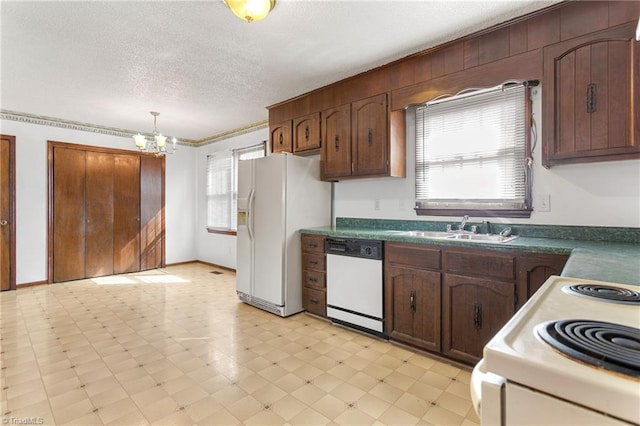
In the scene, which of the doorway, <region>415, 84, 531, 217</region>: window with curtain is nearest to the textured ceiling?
<region>415, 84, 531, 217</region>: window with curtain

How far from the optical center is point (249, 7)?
76.2 inches

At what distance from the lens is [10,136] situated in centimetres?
451

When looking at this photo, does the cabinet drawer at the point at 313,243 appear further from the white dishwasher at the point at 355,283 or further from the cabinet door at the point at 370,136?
the cabinet door at the point at 370,136

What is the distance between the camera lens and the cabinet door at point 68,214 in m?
4.91

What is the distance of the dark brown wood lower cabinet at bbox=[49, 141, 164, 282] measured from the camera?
16.2 feet

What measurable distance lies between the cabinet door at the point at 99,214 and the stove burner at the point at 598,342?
6.15 m

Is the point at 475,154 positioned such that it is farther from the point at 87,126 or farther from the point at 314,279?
the point at 87,126

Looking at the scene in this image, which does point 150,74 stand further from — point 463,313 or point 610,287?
point 610,287

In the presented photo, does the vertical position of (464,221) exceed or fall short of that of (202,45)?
it falls short

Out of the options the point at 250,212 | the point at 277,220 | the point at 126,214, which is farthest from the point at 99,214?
the point at 277,220

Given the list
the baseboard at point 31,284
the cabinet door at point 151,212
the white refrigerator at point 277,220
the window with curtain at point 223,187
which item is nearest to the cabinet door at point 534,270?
the white refrigerator at point 277,220

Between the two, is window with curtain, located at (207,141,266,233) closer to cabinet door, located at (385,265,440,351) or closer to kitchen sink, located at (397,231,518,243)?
kitchen sink, located at (397,231,518,243)

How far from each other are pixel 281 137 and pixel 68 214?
3647mm
